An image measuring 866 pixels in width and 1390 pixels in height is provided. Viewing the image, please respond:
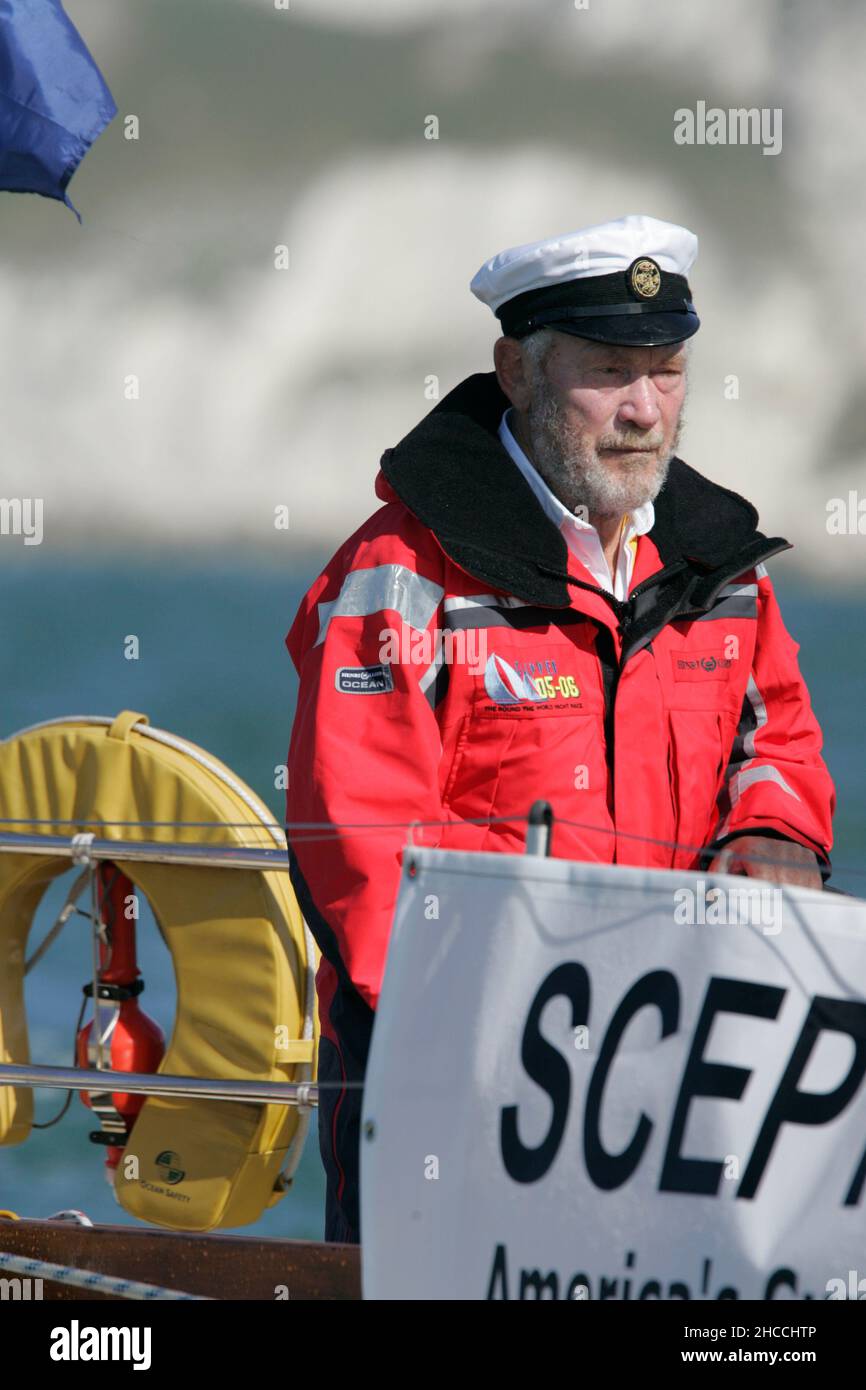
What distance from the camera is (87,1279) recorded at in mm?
2750

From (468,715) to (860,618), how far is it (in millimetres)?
18141

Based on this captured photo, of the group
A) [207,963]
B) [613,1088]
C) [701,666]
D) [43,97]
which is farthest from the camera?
[43,97]

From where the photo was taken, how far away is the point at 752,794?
2850 mm

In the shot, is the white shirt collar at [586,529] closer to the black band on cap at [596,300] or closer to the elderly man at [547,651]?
the elderly man at [547,651]

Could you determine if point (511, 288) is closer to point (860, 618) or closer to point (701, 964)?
point (701, 964)

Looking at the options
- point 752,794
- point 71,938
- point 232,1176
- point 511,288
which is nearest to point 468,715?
point 752,794

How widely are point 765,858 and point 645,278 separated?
838mm

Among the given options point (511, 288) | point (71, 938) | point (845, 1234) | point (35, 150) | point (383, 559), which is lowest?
point (71, 938)

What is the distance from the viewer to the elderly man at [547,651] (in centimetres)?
258

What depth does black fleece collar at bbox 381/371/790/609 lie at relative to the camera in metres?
2.69

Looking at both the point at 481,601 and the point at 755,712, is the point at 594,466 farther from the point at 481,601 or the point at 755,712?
the point at 755,712

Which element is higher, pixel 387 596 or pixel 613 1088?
pixel 387 596

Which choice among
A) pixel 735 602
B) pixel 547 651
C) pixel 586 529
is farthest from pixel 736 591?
pixel 547 651

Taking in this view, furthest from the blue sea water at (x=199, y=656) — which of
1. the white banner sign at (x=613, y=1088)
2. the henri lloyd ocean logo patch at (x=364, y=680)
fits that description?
the white banner sign at (x=613, y=1088)
